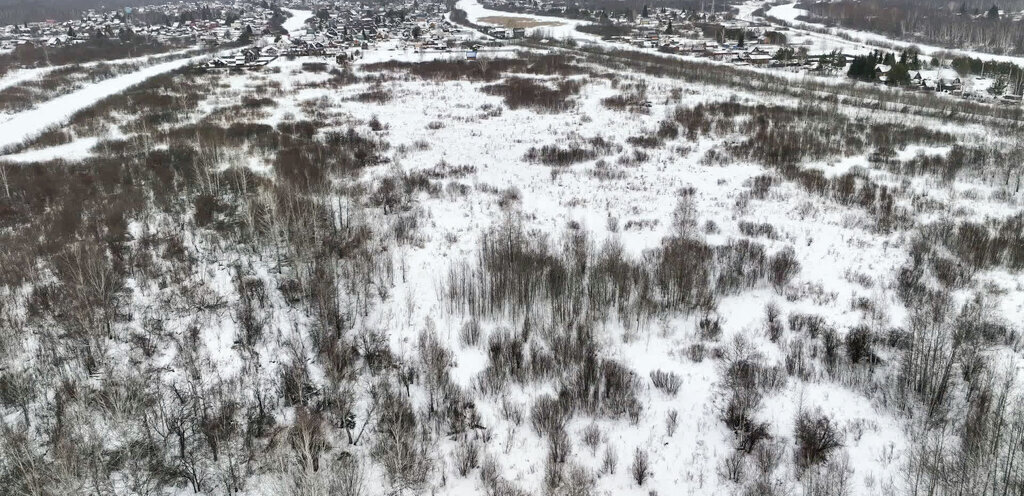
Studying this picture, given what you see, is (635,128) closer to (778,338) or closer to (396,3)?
(778,338)

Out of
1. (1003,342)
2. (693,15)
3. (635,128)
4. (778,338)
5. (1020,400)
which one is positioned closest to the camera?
(1020,400)

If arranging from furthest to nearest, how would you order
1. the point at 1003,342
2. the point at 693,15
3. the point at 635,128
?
1. the point at 693,15
2. the point at 635,128
3. the point at 1003,342

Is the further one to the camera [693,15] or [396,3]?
[396,3]

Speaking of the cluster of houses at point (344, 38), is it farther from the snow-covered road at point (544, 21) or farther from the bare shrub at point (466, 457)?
the bare shrub at point (466, 457)

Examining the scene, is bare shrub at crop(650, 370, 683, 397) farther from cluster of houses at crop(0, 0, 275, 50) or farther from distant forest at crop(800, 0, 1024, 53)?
cluster of houses at crop(0, 0, 275, 50)

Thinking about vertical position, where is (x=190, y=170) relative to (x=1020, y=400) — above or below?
above

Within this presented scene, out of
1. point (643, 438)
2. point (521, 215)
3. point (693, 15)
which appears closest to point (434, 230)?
point (521, 215)

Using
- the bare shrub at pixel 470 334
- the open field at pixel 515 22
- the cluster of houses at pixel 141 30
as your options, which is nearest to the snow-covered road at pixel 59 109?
the bare shrub at pixel 470 334

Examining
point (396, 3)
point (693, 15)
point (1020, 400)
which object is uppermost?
point (396, 3)

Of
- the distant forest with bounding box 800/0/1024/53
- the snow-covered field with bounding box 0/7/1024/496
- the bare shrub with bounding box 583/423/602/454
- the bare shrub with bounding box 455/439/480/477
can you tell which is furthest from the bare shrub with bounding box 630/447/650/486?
the distant forest with bounding box 800/0/1024/53
